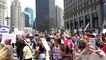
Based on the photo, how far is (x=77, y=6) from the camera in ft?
361

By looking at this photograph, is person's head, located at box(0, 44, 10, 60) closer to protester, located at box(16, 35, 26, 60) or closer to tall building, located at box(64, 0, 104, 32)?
protester, located at box(16, 35, 26, 60)

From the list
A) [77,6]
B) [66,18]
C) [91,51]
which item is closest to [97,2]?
[77,6]

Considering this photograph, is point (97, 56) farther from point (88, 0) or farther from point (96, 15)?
point (88, 0)

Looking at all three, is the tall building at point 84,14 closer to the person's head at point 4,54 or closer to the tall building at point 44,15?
the tall building at point 44,15

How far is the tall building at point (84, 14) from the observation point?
292ft

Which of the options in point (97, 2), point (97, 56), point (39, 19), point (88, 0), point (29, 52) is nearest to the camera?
point (97, 56)

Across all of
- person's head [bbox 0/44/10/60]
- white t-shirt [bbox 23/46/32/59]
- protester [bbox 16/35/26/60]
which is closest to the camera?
person's head [bbox 0/44/10/60]

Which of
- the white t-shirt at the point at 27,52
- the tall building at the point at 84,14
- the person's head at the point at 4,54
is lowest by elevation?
the white t-shirt at the point at 27,52

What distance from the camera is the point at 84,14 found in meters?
101

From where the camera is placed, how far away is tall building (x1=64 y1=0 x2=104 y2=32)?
88875mm

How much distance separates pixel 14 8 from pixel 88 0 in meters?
74.0

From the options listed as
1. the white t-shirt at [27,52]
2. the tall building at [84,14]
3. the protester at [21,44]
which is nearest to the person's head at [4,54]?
the white t-shirt at [27,52]

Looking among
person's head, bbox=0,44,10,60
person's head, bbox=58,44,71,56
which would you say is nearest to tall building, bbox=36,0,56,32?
person's head, bbox=58,44,71,56

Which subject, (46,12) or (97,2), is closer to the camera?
(97,2)
